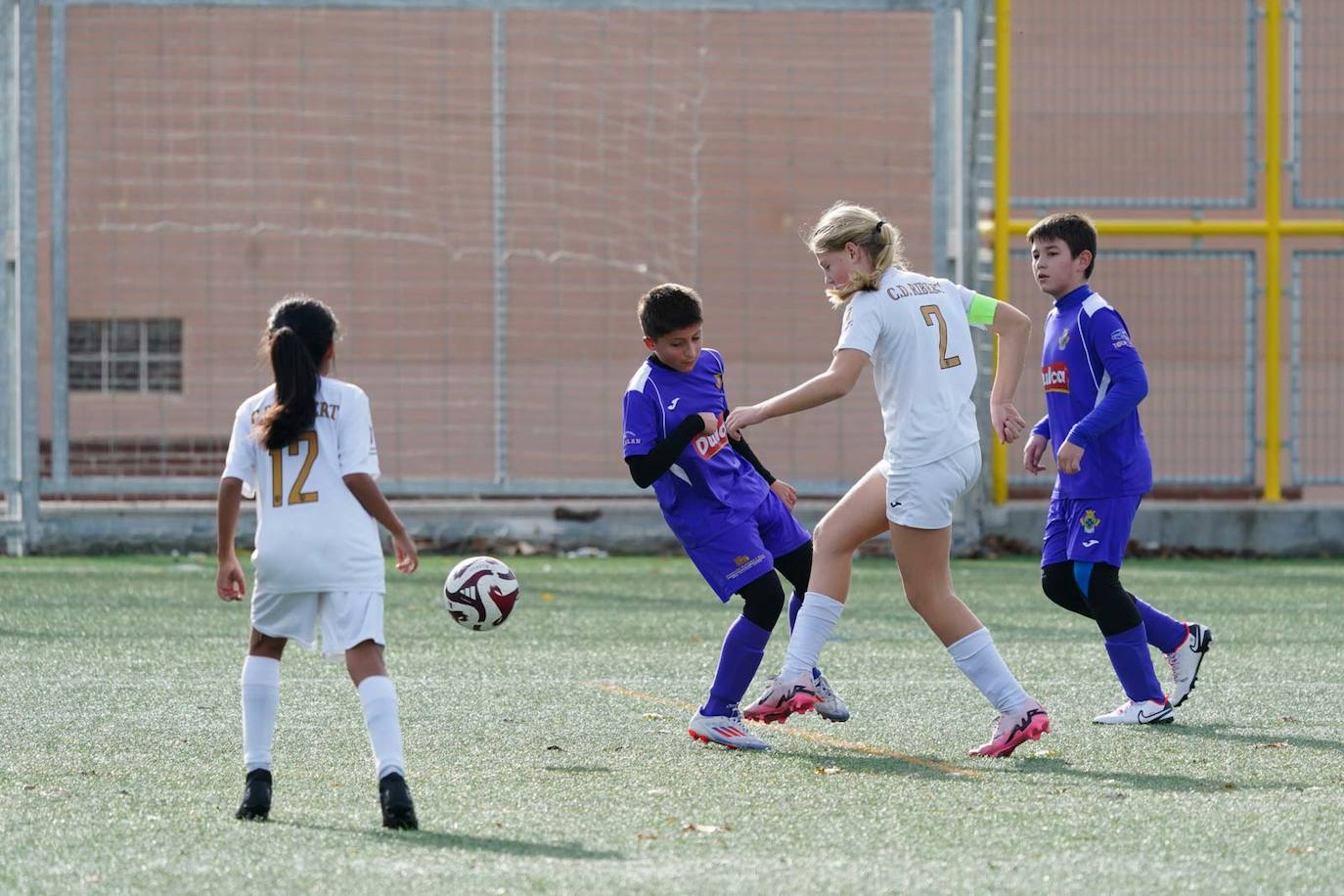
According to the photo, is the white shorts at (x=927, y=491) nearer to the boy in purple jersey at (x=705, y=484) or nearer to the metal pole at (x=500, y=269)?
the boy in purple jersey at (x=705, y=484)

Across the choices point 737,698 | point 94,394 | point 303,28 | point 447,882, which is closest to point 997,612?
point 737,698

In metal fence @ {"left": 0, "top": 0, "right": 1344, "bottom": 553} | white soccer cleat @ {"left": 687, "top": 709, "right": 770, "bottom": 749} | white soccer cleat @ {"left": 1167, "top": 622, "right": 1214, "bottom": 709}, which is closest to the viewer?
white soccer cleat @ {"left": 687, "top": 709, "right": 770, "bottom": 749}

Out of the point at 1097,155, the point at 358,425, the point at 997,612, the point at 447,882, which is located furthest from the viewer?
the point at 1097,155

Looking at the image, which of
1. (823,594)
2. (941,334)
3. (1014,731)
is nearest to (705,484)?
(823,594)

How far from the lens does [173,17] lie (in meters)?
13.8

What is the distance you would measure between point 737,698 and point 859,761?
20.8 inches

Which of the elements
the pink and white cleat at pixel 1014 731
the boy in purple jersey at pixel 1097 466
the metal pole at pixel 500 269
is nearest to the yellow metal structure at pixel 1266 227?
the metal pole at pixel 500 269

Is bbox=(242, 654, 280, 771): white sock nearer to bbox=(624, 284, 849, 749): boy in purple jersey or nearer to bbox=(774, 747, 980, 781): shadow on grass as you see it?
bbox=(624, 284, 849, 749): boy in purple jersey

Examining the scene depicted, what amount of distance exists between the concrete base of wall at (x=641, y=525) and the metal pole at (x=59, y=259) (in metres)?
0.44

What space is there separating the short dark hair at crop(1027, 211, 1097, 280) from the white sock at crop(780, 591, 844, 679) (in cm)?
138

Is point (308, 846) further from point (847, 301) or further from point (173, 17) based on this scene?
point (173, 17)

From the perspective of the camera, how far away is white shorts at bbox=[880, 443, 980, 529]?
521 centimetres

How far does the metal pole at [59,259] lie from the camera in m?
11.8

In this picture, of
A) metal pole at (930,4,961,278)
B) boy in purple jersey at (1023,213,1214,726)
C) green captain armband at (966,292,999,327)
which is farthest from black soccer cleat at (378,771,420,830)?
metal pole at (930,4,961,278)
